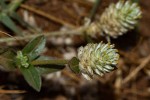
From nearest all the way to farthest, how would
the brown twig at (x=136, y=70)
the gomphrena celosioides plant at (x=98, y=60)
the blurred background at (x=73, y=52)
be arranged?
the gomphrena celosioides plant at (x=98, y=60) < the blurred background at (x=73, y=52) < the brown twig at (x=136, y=70)

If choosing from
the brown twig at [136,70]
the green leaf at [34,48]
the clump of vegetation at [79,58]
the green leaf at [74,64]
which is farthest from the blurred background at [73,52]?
the green leaf at [74,64]

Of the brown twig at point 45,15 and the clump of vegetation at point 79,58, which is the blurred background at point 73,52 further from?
the clump of vegetation at point 79,58

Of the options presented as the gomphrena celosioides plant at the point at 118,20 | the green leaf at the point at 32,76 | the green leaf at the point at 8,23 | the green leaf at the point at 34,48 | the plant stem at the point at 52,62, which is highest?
the gomphrena celosioides plant at the point at 118,20

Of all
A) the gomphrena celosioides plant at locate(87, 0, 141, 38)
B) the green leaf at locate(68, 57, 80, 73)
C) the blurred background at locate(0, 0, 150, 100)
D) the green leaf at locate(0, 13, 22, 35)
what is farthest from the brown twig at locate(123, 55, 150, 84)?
the green leaf at locate(68, 57, 80, 73)

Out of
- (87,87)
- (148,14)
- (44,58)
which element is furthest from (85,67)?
(148,14)

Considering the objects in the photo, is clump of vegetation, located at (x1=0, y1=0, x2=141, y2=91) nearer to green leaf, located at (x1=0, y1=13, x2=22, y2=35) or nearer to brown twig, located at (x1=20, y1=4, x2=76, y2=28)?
green leaf, located at (x1=0, y1=13, x2=22, y2=35)

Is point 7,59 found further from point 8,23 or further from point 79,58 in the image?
point 8,23
